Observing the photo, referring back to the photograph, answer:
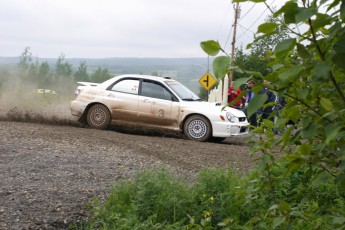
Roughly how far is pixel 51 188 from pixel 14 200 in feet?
2.15

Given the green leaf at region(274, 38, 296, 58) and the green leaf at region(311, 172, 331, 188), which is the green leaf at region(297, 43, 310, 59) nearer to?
the green leaf at region(274, 38, 296, 58)

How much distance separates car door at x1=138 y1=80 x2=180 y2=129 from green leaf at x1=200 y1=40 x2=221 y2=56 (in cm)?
1416

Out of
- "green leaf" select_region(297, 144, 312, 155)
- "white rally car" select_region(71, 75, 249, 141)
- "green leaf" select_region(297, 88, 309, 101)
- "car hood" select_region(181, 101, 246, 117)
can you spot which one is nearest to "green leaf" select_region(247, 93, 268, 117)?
"green leaf" select_region(297, 88, 309, 101)

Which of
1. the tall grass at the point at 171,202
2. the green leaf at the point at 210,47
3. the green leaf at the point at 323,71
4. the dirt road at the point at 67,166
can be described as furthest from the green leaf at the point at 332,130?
the tall grass at the point at 171,202

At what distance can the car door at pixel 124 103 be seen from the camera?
16.1 metres

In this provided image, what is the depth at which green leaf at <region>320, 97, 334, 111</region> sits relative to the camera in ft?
5.97

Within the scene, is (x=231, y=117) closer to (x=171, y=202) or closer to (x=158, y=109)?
(x=158, y=109)

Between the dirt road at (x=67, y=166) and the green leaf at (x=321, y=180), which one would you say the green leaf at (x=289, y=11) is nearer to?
the green leaf at (x=321, y=180)

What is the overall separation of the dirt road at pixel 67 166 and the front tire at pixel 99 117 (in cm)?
345

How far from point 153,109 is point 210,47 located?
46.9 feet

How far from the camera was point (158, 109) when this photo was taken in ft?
52.3

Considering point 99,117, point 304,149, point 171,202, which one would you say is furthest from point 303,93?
point 99,117

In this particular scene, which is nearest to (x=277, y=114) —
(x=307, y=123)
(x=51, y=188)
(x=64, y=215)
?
(x=307, y=123)

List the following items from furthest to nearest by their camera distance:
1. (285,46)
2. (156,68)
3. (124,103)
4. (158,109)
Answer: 1. (156,68)
2. (124,103)
3. (158,109)
4. (285,46)
